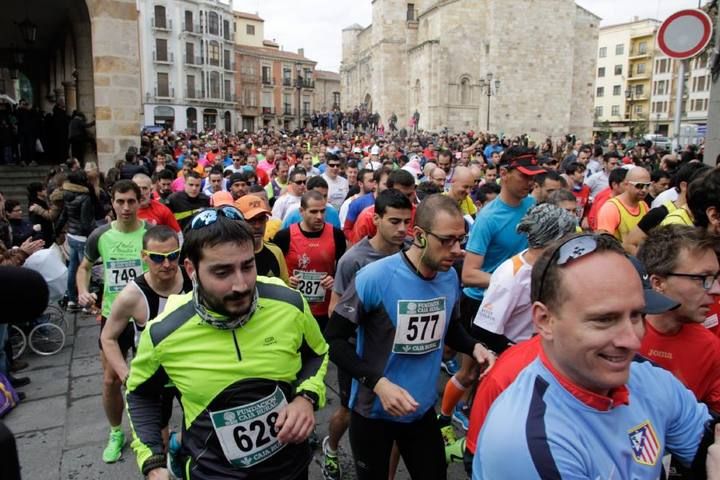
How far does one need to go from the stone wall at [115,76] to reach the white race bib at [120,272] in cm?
751

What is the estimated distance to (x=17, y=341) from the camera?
21.5ft

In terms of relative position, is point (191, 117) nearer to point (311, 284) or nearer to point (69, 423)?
point (69, 423)

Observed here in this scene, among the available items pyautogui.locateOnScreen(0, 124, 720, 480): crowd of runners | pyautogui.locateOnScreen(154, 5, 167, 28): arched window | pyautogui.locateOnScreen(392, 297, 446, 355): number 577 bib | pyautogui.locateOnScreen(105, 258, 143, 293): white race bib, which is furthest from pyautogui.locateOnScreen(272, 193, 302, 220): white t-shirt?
pyautogui.locateOnScreen(154, 5, 167, 28): arched window

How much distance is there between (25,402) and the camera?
5145mm

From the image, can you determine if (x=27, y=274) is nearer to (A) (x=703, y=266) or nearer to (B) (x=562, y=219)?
(A) (x=703, y=266)

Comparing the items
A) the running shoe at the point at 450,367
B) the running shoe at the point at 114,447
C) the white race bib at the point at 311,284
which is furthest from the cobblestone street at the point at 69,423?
the running shoe at the point at 450,367

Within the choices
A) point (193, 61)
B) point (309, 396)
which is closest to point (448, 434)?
point (309, 396)

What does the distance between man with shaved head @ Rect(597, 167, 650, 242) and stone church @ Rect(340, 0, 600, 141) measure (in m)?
33.8

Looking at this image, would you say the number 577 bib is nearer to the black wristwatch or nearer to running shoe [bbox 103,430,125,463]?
the black wristwatch

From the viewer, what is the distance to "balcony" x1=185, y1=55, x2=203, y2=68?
188 ft

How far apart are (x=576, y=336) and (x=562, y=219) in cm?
179

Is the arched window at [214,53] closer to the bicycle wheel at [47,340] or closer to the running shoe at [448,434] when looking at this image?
the bicycle wheel at [47,340]

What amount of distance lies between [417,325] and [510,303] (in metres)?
0.63

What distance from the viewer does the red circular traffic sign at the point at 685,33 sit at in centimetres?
590
